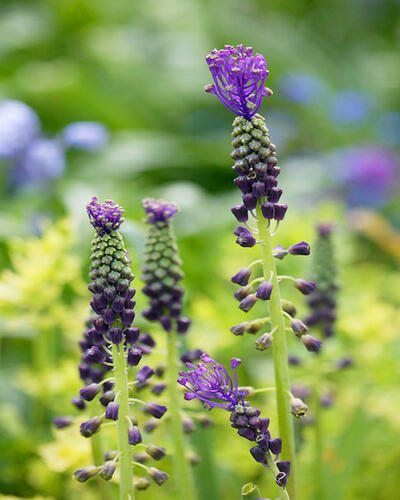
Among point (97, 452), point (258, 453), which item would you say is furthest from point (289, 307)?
point (97, 452)

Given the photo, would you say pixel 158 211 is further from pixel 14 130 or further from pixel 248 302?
pixel 14 130

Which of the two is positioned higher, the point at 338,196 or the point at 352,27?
the point at 352,27

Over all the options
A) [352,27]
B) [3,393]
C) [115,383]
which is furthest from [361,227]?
[352,27]

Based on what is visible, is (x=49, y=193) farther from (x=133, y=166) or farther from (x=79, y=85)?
(x=79, y=85)

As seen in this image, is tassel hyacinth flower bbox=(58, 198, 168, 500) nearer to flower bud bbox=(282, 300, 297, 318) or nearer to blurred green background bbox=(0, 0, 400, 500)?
flower bud bbox=(282, 300, 297, 318)

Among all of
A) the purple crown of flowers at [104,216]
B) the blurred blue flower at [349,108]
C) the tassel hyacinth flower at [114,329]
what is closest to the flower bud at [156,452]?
the tassel hyacinth flower at [114,329]

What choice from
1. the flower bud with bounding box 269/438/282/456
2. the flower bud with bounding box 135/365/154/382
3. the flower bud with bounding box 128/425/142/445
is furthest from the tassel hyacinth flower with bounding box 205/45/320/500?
the flower bud with bounding box 128/425/142/445
